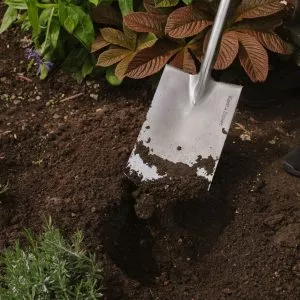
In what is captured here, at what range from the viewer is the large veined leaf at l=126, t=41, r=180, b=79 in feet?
7.59

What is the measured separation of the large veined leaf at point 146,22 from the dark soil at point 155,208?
0.31 metres

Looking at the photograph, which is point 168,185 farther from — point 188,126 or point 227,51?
point 227,51

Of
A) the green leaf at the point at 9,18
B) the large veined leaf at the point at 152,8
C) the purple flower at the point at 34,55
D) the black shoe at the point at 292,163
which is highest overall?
the large veined leaf at the point at 152,8

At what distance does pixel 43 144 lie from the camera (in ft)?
7.48

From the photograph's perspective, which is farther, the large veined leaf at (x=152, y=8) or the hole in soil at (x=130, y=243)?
the large veined leaf at (x=152, y=8)

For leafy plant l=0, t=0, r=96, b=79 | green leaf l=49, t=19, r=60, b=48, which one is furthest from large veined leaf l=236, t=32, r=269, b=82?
green leaf l=49, t=19, r=60, b=48

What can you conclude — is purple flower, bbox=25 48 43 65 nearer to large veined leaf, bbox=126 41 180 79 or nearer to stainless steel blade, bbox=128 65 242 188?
large veined leaf, bbox=126 41 180 79

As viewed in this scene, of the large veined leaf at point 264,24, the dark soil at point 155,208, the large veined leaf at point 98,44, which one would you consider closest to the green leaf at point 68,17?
the large veined leaf at point 98,44

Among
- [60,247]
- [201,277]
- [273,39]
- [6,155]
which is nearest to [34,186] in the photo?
[6,155]

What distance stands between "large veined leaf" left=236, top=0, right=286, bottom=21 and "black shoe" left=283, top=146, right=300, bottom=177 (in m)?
0.53

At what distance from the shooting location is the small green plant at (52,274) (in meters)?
1.65

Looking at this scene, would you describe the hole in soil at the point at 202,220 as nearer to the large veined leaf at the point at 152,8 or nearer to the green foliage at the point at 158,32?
the green foliage at the point at 158,32

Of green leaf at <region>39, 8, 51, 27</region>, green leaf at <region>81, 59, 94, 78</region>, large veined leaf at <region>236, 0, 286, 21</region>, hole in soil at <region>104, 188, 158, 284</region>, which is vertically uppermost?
large veined leaf at <region>236, 0, 286, 21</region>

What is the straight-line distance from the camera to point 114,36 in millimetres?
2393
